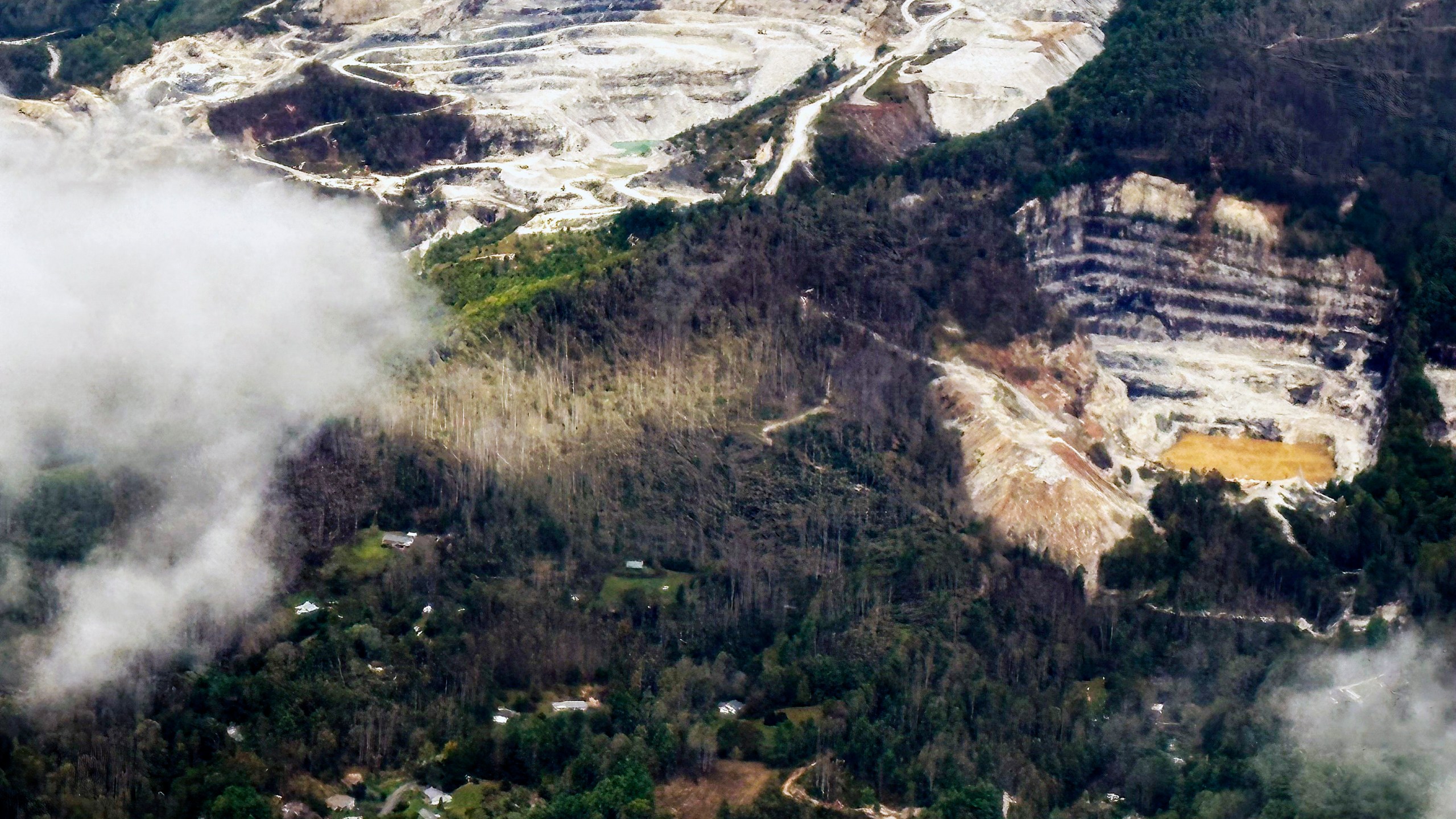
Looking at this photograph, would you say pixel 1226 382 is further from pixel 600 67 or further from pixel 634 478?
pixel 600 67

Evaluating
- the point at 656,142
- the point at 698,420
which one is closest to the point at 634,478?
the point at 698,420

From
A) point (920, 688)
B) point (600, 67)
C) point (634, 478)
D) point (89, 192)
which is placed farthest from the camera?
point (600, 67)

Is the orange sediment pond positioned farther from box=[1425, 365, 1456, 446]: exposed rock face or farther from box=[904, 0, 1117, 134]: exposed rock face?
box=[904, 0, 1117, 134]: exposed rock face

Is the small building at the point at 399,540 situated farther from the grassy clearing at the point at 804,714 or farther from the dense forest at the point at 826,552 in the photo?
the grassy clearing at the point at 804,714

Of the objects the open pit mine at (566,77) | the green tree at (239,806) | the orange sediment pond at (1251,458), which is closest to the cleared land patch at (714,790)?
the green tree at (239,806)

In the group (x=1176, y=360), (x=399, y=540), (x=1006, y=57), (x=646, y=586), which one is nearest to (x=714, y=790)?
(x=646, y=586)

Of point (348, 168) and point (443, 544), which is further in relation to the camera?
point (348, 168)

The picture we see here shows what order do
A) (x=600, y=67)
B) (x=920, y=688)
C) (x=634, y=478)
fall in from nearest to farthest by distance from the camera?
1. (x=920, y=688)
2. (x=634, y=478)
3. (x=600, y=67)
